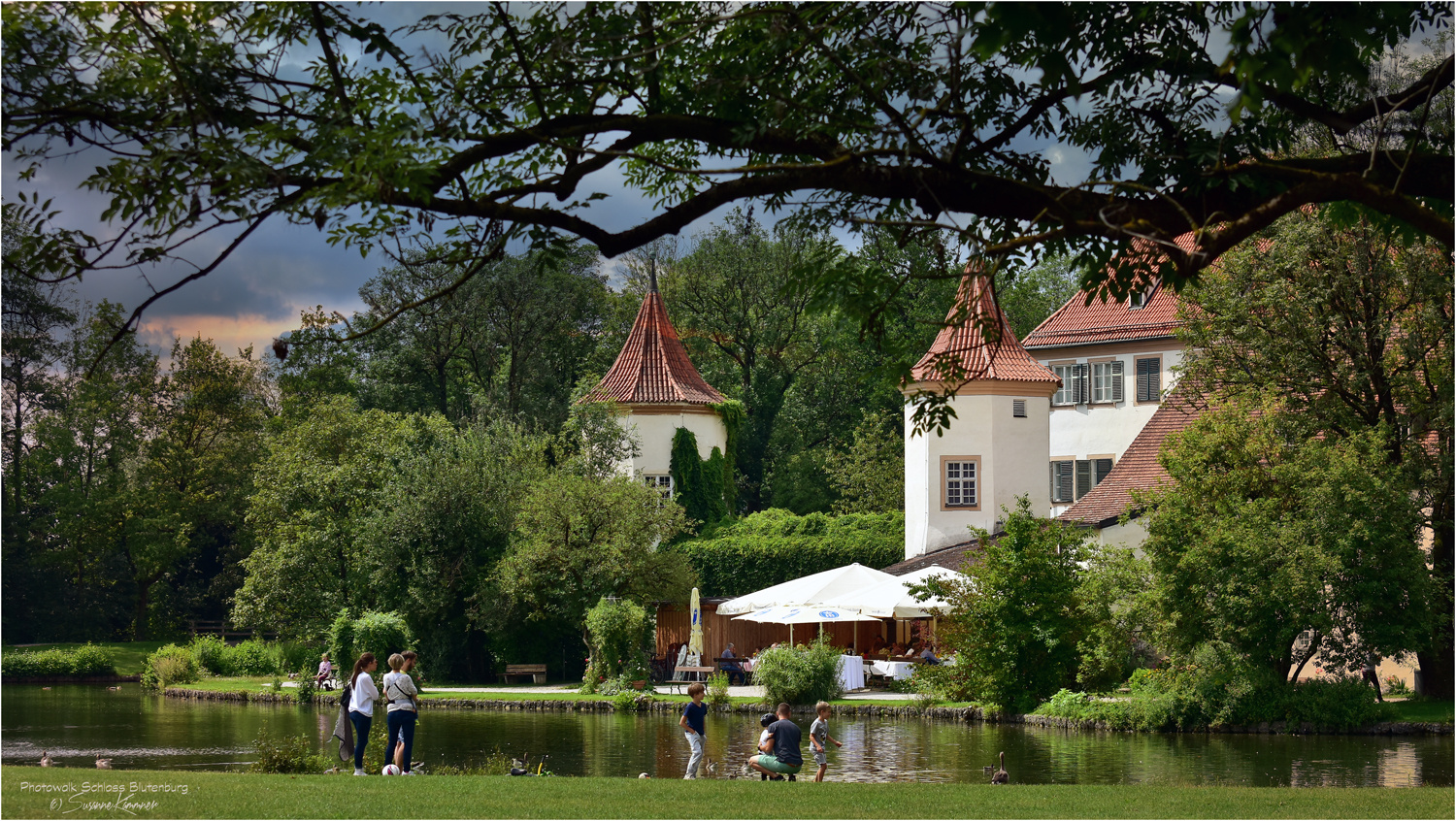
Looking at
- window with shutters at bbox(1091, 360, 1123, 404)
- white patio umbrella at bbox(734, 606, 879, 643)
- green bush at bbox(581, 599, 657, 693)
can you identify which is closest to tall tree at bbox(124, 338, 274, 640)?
green bush at bbox(581, 599, 657, 693)

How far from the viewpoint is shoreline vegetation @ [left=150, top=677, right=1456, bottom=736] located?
24.0 metres

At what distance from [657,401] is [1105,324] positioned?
49.7 feet

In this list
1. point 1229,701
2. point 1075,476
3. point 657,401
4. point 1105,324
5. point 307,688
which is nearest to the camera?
point 1229,701

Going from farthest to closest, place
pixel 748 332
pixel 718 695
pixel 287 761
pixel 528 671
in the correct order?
pixel 748 332 → pixel 528 671 → pixel 718 695 → pixel 287 761

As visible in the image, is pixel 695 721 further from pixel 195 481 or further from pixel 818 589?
pixel 195 481

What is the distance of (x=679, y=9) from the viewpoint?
12.3m

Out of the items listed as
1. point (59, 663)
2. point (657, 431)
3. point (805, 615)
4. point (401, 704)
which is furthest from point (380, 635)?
point (401, 704)

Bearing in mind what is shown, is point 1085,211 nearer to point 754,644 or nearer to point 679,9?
point 679,9

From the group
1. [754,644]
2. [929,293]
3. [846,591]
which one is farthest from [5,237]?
[929,293]

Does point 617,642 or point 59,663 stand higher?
point 617,642

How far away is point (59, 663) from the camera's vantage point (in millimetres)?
50469

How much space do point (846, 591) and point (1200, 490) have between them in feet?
34.5

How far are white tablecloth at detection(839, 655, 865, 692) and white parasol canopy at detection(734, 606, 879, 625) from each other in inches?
44.5

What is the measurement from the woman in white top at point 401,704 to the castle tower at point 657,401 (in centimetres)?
3139
